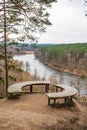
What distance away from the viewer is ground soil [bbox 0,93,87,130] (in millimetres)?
9320

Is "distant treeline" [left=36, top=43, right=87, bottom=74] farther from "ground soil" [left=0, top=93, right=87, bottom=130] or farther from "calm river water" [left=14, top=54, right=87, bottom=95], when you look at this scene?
"ground soil" [left=0, top=93, right=87, bottom=130]

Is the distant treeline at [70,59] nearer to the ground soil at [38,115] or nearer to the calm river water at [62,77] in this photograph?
the calm river water at [62,77]

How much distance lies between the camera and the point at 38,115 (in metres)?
10.4

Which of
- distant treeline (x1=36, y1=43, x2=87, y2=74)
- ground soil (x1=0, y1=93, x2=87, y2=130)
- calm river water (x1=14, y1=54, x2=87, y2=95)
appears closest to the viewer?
ground soil (x1=0, y1=93, x2=87, y2=130)

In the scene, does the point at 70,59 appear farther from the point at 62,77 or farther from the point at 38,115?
the point at 38,115

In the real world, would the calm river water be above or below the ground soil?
below

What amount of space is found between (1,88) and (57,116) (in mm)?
15125

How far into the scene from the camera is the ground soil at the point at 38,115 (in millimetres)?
9320

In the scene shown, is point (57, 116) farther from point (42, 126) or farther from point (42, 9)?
point (42, 9)

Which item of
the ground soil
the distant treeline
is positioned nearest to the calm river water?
the distant treeline

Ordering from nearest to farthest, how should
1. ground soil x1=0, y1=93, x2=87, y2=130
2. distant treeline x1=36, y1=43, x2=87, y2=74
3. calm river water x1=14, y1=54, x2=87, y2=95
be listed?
ground soil x1=0, y1=93, x2=87, y2=130, calm river water x1=14, y1=54, x2=87, y2=95, distant treeline x1=36, y1=43, x2=87, y2=74

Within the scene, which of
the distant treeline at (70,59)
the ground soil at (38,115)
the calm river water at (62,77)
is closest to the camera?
the ground soil at (38,115)

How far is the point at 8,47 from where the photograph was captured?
59.6ft

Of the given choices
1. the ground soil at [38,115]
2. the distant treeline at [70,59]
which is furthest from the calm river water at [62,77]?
the ground soil at [38,115]
